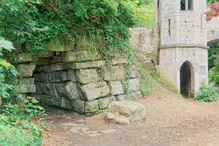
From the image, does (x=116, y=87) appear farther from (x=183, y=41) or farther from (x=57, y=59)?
(x=183, y=41)

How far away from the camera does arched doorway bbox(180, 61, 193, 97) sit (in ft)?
36.0

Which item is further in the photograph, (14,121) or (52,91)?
(52,91)

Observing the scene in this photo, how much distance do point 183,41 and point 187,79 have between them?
2.30 meters

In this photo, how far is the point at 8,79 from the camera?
17.3 ft

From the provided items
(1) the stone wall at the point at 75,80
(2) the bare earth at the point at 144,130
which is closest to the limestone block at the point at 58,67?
(1) the stone wall at the point at 75,80

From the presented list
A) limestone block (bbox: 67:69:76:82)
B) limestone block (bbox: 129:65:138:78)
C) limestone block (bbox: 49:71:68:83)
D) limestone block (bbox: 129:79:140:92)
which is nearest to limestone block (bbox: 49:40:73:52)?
limestone block (bbox: 67:69:76:82)

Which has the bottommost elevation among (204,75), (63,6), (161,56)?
(204,75)

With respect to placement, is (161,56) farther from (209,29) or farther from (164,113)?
(164,113)

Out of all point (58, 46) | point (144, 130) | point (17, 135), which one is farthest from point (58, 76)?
point (17, 135)

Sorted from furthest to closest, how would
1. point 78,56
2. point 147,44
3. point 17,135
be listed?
1. point 147,44
2. point 78,56
3. point 17,135

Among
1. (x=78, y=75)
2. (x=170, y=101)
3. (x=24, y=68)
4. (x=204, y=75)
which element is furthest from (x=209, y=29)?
(x=24, y=68)

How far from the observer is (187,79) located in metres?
11.6

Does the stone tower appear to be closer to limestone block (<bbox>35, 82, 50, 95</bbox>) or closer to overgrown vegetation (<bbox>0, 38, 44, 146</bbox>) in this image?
limestone block (<bbox>35, 82, 50, 95</bbox>)

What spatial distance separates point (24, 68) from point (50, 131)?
6.21 feet
